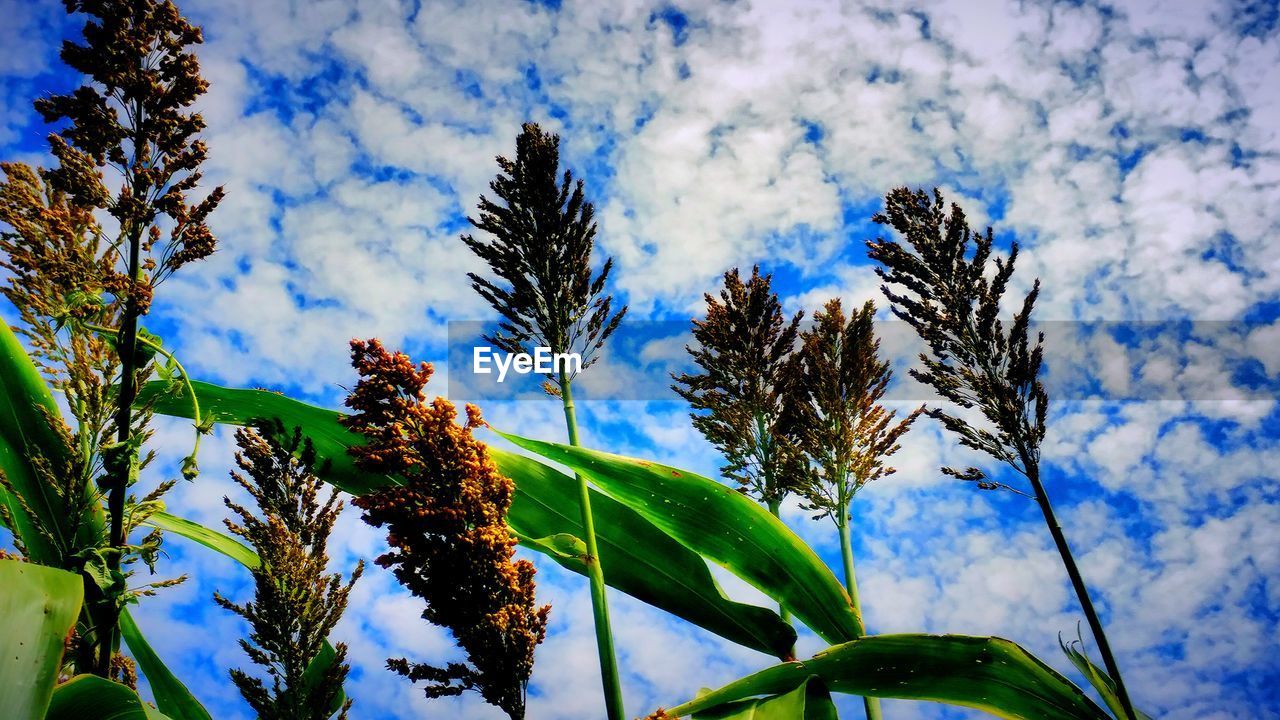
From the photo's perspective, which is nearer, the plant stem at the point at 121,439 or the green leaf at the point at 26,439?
the plant stem at the point at 121,439

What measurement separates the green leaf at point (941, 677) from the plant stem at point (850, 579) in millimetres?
200

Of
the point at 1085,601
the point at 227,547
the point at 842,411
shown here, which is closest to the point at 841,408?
the point at 842,411

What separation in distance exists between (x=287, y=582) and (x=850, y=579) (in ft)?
6.31

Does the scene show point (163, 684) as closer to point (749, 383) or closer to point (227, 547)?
point (227, 547)

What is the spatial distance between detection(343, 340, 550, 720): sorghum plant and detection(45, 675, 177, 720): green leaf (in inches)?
18.2

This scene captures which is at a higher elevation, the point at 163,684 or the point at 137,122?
the point at 137,122

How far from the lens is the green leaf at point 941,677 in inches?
74.9

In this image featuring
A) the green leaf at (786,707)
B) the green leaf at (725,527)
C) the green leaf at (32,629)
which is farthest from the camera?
the green leaf at (725,527)

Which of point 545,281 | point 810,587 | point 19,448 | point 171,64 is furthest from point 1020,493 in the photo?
point 19,448

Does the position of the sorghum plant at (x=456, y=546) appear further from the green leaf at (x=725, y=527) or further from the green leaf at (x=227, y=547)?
the green leaf at (x=227, y=547)

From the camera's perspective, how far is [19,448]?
6.10 ft

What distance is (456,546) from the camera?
143cm

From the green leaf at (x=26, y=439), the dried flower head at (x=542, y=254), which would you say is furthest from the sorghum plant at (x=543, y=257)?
the green leaf at (x=26, y=439)

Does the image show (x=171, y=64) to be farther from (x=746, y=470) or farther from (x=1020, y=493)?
(x=1020, y=493)
